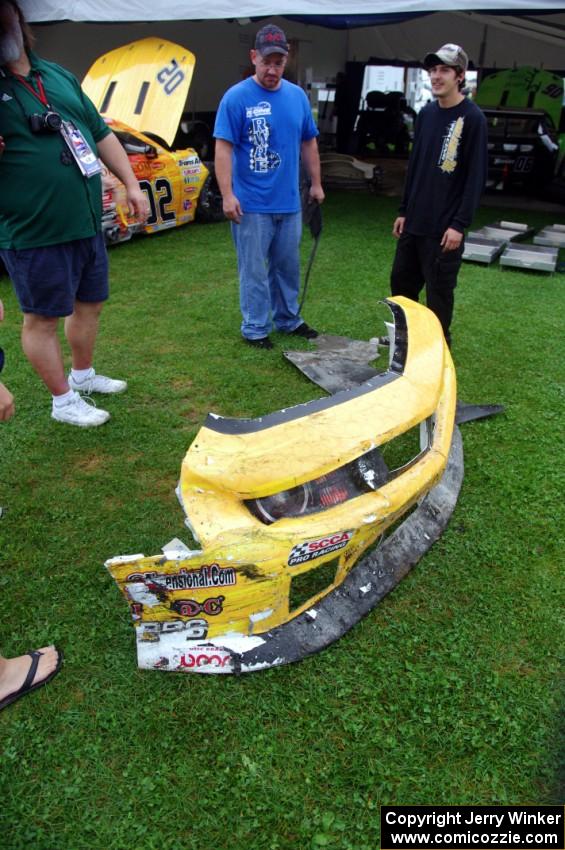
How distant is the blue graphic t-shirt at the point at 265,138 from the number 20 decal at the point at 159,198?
324 centimetres

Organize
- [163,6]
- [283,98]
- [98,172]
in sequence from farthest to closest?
[163,6]
[283,98]
[98,172]

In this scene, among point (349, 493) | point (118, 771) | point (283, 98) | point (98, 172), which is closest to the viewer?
point (118, 771)

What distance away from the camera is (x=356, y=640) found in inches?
82.3

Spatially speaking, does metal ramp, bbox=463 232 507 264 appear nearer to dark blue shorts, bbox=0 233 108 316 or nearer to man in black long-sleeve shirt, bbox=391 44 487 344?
man in black long-sleeve shirt, bbox=391 44 487 344

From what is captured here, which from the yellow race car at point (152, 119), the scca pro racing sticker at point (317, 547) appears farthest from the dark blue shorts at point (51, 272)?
the yellow race car at point (152, 119)

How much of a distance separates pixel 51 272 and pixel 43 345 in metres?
0.41

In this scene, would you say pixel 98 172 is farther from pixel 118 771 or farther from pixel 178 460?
pixel 118 771

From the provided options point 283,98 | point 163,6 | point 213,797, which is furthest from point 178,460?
point 163,6

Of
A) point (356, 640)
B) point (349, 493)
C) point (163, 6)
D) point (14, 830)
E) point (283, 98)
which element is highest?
point (163, 6)

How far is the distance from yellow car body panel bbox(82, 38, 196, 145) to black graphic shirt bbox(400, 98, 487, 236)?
4.26 m

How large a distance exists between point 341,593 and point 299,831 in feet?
2.48

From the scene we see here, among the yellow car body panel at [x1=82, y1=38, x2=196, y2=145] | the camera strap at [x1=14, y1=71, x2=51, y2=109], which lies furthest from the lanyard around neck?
the yellow car body panel at [x1=82, y1=38, x2=196, y2=145]

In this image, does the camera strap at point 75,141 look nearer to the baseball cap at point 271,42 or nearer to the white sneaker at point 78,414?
the white sneaker at point 78,414

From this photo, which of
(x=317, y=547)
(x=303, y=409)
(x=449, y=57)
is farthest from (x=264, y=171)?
(x=317, y=547)
